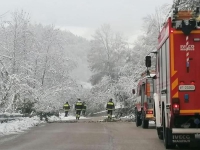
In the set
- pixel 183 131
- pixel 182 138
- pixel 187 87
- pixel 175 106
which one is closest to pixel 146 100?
pixel 182 138

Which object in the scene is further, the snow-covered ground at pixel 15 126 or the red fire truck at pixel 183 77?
the snow-covered ground at pixel 15 126

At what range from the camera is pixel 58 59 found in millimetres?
49875

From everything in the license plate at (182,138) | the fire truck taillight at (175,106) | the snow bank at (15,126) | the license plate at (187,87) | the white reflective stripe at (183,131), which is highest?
the license plate at (187,87)

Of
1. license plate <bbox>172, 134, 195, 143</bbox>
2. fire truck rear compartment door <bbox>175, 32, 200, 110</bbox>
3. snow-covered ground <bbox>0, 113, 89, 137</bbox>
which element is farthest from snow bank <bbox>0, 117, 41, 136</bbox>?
fire truck rear compartment door <bbox>175, 32, 200, 110</bbox>

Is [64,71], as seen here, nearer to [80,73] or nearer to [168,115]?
[168,115]

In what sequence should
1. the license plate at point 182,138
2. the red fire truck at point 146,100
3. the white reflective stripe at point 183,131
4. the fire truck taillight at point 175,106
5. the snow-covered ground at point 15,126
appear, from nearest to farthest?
the fire truck taillight at point 175,106
the white reflective stripe at point 183,131
the license plate at point 182,138
the snow-covered ground at point 15,126
the red fire truck at point 146,100

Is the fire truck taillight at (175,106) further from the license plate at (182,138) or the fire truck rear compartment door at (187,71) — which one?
the license plate at (182,138)

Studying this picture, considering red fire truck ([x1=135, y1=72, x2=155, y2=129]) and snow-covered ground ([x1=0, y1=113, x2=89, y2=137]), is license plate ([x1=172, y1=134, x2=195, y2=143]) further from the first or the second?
red fire truck ([x1=135, y1=72, x2=155, y2=129])

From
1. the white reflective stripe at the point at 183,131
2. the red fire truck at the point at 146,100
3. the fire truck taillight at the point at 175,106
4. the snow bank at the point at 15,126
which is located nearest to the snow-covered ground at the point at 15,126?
the snow bank at the point at 15,126

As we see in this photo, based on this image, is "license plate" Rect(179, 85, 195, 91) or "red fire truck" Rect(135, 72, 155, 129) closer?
"license plate" Rect(179, 85, 195, 91)

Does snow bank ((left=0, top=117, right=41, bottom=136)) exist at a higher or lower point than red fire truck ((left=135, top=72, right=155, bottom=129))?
lower

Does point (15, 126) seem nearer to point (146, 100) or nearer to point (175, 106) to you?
point (146, 100)

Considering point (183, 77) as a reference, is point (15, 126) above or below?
below

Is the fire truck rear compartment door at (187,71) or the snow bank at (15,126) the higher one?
the fire truck rear compartment door at (187,71)
